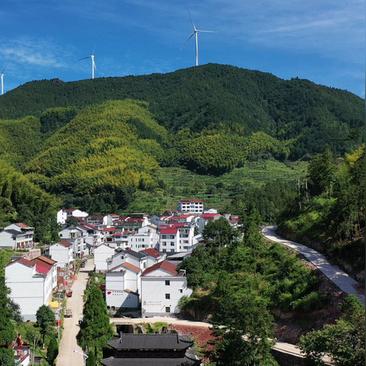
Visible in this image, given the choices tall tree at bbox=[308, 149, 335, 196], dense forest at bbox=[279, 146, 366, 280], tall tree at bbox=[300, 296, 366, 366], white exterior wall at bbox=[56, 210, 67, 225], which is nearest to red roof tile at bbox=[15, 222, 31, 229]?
white exterior wall at bbox=[56, 210, 67, 225]

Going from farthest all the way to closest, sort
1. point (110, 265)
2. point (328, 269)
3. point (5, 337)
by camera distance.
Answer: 1. point (110, 265)
2. point (328, 269)
3. point (5, 337)

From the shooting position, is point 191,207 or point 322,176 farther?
point 191,207

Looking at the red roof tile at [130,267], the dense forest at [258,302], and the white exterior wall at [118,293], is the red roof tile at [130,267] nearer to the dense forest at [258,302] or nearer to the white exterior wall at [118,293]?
the white exterior wall at [118,293]

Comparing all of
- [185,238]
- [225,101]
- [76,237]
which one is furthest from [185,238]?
[225,101]

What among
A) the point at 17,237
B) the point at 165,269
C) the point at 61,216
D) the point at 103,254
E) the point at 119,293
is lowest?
the point at 119,293

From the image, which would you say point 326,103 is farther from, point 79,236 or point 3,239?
point 3,239

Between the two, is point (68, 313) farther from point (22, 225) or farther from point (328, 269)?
point (22, 225)

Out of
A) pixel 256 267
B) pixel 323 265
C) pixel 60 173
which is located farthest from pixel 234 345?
pixel 60 173

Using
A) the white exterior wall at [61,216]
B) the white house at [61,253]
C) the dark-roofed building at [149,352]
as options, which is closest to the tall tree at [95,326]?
the dark-roofed building at [149,352]
